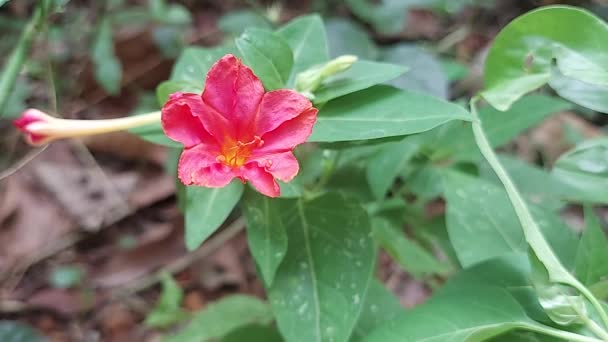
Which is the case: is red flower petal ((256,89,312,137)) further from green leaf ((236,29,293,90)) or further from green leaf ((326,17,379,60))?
green leaf ((326,17,379,60))

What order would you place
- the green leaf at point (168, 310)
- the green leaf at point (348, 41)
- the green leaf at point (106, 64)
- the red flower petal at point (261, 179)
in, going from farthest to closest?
the green leaf at point (106, 64) < the green leaf at point (348, 41) < the green leaf at point (168, 310) < the red flower petal at point (261, 179)

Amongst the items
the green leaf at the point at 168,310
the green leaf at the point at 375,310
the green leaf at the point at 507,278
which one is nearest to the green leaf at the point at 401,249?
the green leaf at the point at 375,310

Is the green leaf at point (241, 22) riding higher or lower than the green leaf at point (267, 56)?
lower

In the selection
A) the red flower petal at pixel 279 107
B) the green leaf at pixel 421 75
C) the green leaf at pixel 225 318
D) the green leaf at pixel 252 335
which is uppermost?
the red flower petal at pixel 279 107

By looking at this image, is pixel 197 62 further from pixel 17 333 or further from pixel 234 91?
pixel 17 333

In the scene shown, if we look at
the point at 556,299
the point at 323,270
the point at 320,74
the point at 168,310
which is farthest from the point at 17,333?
the point at 556,299

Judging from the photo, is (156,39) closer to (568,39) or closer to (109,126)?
(109,126)

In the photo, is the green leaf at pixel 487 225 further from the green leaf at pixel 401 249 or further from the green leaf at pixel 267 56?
the green leaf at pixel 267 56
